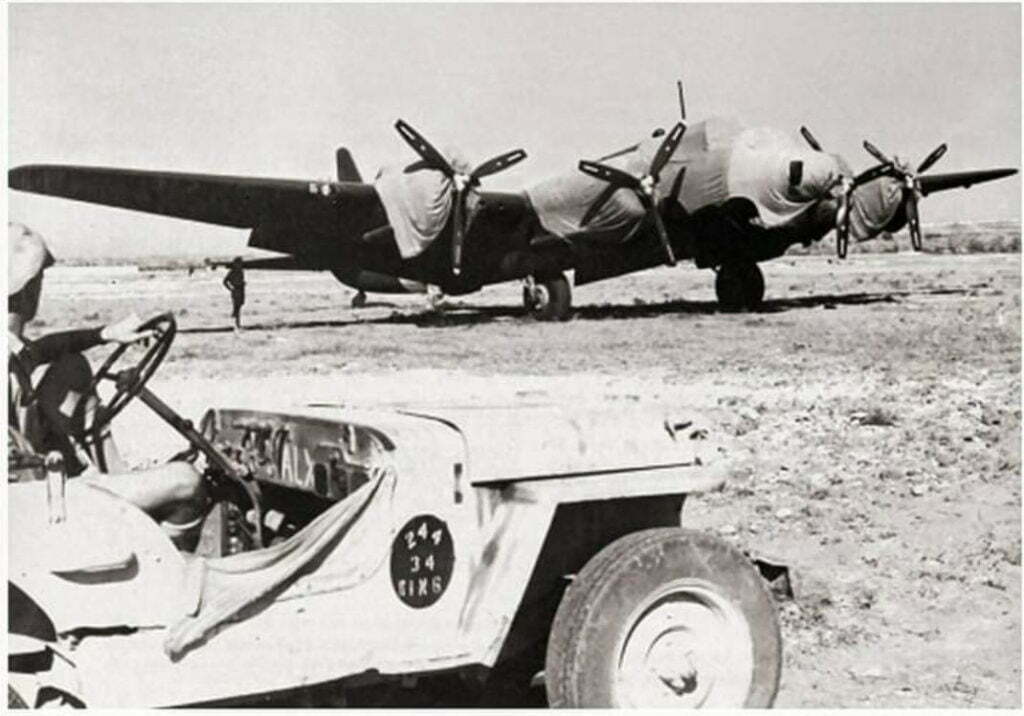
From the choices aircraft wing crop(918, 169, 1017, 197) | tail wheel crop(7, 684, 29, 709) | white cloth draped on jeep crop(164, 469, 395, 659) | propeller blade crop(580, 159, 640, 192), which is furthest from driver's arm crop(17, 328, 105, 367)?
aircraft wing crop(918, 169, 1017, 197)

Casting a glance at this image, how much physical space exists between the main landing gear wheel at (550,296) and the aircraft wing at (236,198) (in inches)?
112

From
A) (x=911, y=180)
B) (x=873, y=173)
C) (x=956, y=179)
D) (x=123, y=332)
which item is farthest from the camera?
(x=956, y=179)

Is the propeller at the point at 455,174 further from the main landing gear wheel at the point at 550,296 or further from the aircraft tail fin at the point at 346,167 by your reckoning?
the aircraft tail fin at the point at 346,167

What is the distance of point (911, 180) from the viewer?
23703 mm

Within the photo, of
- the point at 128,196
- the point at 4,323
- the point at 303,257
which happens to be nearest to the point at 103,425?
the point at 4,323

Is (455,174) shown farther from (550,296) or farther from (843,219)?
(843,219)

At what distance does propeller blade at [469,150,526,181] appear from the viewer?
19.0 meters

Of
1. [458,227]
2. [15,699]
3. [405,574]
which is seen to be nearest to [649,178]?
[458,227]

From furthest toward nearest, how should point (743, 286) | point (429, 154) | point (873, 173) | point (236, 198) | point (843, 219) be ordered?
1. point (873, 173)
2. point (843, 219)
3. point (743, 286)
4. point (429, 154)
5. point (236, 198)

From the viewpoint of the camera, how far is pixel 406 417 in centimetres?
396

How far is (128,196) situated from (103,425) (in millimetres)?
14193

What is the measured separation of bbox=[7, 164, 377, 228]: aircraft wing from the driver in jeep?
1319cm

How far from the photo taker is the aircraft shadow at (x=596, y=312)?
64.3 ft

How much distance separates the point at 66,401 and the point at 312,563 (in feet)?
3.16
